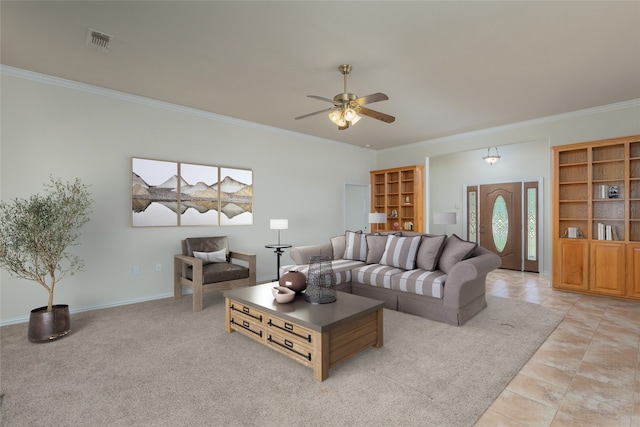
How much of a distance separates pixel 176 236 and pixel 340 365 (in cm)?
322

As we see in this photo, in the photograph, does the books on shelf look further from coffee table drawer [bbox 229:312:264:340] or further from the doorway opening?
coffee table drawer [bbox 229:312:264:340]

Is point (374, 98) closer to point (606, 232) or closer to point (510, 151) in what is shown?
point (606, 232)

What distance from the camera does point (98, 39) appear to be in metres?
2.76

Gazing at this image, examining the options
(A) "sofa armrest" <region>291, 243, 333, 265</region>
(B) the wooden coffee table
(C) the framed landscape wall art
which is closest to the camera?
(B) the wooden coffee table

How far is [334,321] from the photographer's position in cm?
229

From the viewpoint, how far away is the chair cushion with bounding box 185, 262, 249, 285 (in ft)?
12.7

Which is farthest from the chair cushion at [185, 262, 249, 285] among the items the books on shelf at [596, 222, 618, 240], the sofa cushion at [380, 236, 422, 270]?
the books on shelf at [596, 222, 618, 240]

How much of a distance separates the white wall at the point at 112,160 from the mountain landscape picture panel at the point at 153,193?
0.09 m

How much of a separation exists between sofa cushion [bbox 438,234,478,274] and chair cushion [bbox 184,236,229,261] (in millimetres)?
3049

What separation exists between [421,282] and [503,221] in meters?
4.48

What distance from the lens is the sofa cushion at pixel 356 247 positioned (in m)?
4.77

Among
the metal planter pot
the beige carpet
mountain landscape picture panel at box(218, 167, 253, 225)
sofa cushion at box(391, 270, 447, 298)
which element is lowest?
the beige carpet

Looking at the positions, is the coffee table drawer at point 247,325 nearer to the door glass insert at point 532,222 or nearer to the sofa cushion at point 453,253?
the sofa cushion at point 453,253

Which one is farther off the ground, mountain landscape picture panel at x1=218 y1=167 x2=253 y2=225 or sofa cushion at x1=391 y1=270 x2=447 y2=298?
mountain landscape picture panel at x1=218 y1=167 x2=253 y2=225
